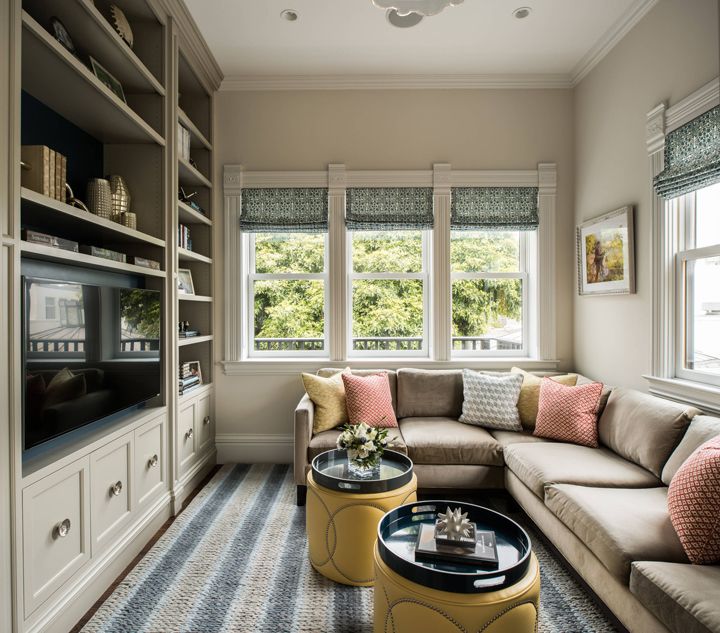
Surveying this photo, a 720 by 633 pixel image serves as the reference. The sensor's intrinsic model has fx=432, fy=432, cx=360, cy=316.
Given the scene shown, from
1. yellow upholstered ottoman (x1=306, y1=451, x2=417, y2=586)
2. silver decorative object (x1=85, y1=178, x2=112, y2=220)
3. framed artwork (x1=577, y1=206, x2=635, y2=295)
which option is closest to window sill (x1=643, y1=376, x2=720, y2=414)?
framed artwork (x1=577, y1=206, x2=635, y2=295)

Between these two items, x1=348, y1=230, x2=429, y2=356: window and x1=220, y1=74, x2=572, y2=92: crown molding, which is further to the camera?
x1=348, y1=230, x2=429, y2=356: window

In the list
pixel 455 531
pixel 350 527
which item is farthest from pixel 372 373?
pixel 455 531

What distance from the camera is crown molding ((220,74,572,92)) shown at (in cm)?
354

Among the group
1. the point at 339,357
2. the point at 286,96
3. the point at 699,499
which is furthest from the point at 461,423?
the point at 286,96

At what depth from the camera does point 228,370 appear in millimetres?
3621

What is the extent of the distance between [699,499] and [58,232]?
3.05m

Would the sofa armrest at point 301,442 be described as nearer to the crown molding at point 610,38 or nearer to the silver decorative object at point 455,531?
the silver decorative object at point 455,531

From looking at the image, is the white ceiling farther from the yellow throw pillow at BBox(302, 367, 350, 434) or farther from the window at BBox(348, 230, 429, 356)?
the yellow throw pillow at BBox(302, 367, 350, 434)

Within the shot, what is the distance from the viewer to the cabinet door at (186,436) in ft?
9.61

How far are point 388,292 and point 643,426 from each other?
81.4 inches

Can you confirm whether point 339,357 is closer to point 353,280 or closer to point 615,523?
point 353,280

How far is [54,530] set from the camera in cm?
167

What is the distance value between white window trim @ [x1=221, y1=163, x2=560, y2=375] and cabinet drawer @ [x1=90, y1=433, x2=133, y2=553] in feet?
4.73

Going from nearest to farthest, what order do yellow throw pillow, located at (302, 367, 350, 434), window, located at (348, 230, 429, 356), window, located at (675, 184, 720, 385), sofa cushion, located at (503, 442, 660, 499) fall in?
sofa cushion, located at (503, 442, 660, 499) < window, located at (675, 184, 720, 385) < yellow throw pillow, located at (302, 367, 350, 434) < window, located at (348, 230, 429, 356)
